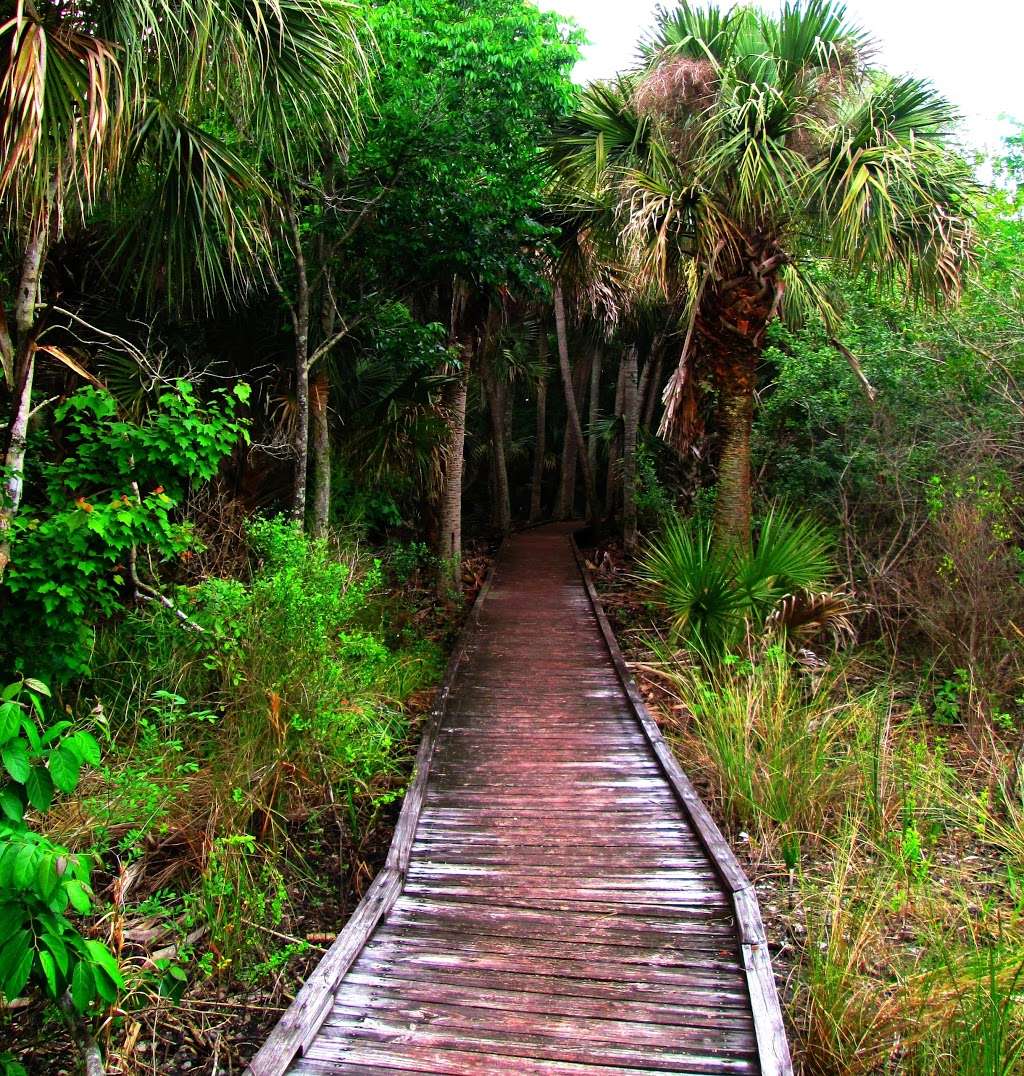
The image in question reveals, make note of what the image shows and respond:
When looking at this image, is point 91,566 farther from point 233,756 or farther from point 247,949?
point 247,949

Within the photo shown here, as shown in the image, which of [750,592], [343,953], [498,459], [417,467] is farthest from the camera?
[498,459]

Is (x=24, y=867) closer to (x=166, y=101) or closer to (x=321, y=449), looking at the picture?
(x=166, y=101)

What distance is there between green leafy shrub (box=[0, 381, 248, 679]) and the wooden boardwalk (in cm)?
228

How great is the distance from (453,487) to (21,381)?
6504 mm

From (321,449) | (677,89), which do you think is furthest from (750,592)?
(677,89)

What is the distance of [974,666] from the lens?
7.16 m

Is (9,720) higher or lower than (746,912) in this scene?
higher

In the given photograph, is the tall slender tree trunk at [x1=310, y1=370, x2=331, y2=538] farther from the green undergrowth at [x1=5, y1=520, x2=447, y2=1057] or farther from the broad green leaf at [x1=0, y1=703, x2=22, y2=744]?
the broad green leaf at [x1=0, y1=703, x2=22, y2=744]

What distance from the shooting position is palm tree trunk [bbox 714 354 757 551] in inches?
328

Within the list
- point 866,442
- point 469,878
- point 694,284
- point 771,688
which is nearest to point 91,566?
point 469,878

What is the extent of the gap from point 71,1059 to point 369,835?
1.99 metres

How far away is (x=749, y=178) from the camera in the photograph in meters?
7.10

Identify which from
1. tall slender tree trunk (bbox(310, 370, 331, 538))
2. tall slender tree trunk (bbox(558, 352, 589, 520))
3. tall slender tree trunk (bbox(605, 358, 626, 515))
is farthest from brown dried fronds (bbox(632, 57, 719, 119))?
tall slender tree trunk (bbox(558, 352, 589, 520))

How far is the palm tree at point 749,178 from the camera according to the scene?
A: 285 inches
